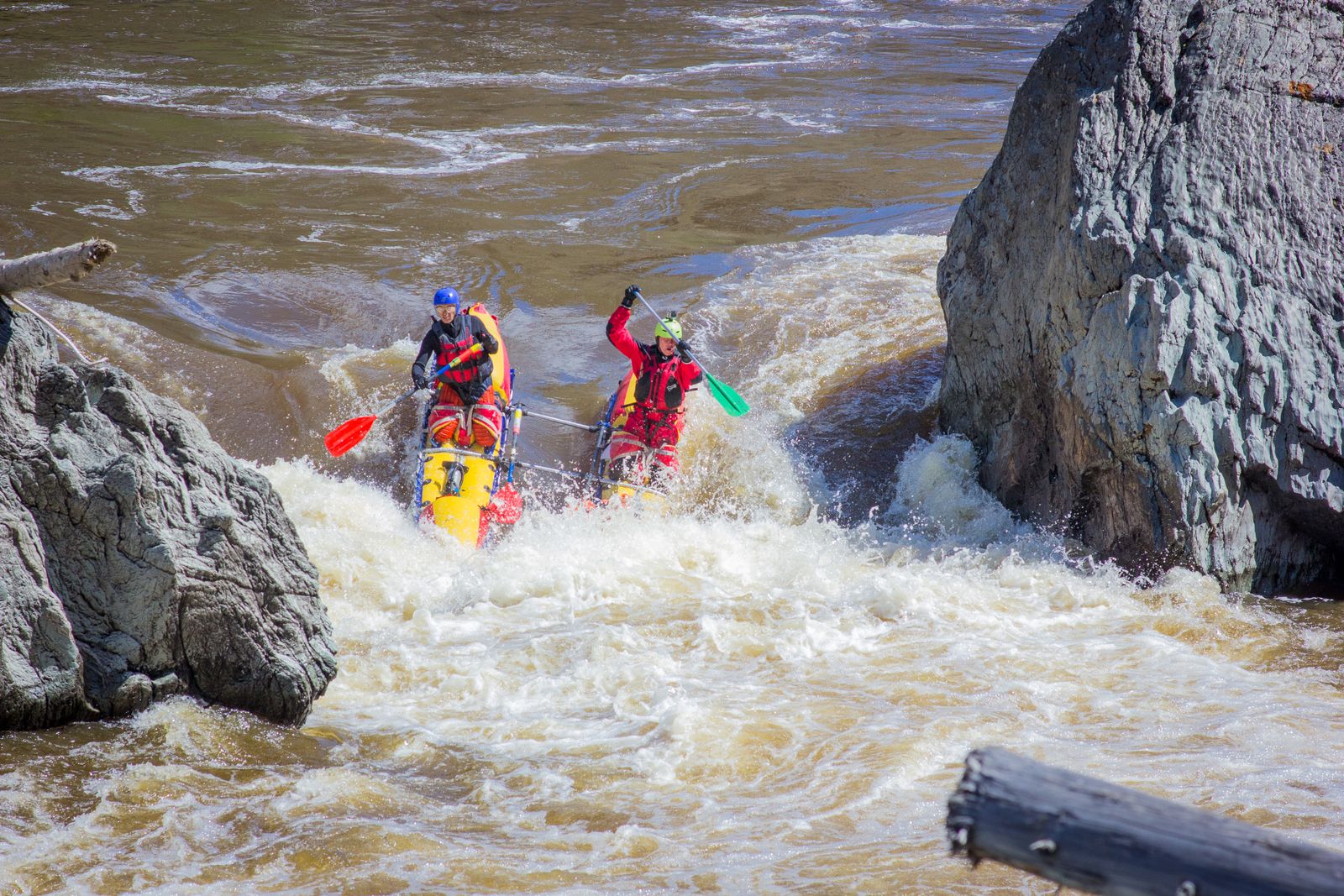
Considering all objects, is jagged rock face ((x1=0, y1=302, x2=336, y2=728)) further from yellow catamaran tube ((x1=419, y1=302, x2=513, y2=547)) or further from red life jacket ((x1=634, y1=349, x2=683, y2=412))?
red life jacket ((x1=634, y1=349, x2=683, y2=412))

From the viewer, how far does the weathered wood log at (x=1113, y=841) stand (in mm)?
1772

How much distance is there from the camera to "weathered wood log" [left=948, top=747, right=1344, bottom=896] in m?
1.77

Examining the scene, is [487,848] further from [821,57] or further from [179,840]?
[821,57]

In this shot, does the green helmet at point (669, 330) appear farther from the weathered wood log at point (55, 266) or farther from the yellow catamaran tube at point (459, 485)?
the weathered wood log at point (55, 266)

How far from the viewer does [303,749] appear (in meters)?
4.18

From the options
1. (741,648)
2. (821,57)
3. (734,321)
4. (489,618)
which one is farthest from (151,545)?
(821,57)

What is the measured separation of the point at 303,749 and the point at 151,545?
0.93 m

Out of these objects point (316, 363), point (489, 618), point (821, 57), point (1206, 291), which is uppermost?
point (821, 57)

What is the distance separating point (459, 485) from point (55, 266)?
13.2 feet

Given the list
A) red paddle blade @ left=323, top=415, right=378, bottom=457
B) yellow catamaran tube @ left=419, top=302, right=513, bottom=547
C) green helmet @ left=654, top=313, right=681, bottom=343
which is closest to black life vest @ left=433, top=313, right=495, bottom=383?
yellow catamaran tube @ left=419, top=302, right=513, bottom=547

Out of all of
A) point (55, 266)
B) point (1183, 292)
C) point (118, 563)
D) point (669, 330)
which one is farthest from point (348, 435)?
point (1183, 292)

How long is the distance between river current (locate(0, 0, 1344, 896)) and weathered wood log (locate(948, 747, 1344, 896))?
157 centimetres

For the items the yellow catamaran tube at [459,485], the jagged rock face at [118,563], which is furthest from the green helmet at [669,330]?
the jagged rock face at [118,563]

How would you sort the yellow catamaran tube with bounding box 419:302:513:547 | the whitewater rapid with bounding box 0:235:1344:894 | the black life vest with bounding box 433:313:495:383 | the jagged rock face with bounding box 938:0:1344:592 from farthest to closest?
the black life vest with bounding box 433:313:495:383, the yellow catamaran tube with bounding box 419:302:513:547, the jagged rock face with bounding box 938:0:1344:592, the whitewater rapid with bounding box 0:235:1344:894
